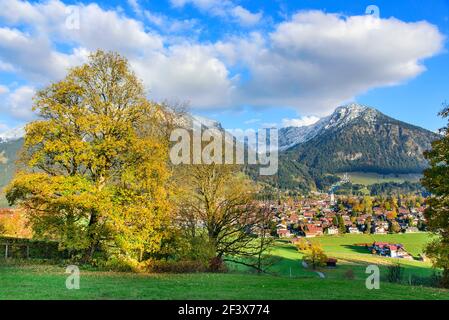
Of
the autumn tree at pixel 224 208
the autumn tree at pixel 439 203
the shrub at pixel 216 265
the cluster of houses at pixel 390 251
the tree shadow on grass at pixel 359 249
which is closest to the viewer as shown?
the autumn tree at pixel 439 203

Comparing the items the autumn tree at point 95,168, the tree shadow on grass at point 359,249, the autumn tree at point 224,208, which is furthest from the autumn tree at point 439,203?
the tree shadow on grass at point 359,249

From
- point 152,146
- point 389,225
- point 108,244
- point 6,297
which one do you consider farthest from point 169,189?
point 389,225

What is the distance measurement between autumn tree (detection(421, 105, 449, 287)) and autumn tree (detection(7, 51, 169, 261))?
20636 millimetres

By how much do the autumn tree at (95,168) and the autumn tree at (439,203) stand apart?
2064 centimetres

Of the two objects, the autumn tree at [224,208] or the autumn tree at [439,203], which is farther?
the autumn tree at [224,208]

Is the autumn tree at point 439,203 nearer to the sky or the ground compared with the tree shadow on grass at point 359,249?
nearer to the sky

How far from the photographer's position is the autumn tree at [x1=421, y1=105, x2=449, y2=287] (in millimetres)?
28469

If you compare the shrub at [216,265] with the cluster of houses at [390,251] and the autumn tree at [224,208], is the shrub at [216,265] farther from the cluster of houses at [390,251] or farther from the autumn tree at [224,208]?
the cluster of houses at [390,251]

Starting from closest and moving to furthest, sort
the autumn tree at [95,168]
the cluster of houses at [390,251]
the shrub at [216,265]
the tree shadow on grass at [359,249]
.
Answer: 1. the autumn tree at [95,168]
2. the shrub at [216,265]
3. the cluster of houses at [390,251]
4. the tree shadow on grass at [359,249]

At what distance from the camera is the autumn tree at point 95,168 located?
89.7ft

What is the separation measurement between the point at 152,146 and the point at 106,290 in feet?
45.7

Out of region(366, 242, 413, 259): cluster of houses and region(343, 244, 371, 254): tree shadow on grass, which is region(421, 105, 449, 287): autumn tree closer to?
region(366, 242, 413, 259): cluster of houses

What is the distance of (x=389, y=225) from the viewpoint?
176m

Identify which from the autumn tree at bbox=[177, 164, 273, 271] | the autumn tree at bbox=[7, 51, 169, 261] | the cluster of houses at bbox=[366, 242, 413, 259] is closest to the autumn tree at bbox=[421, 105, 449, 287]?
the autumn tree at bbox=[177, 164, 273, 271]
